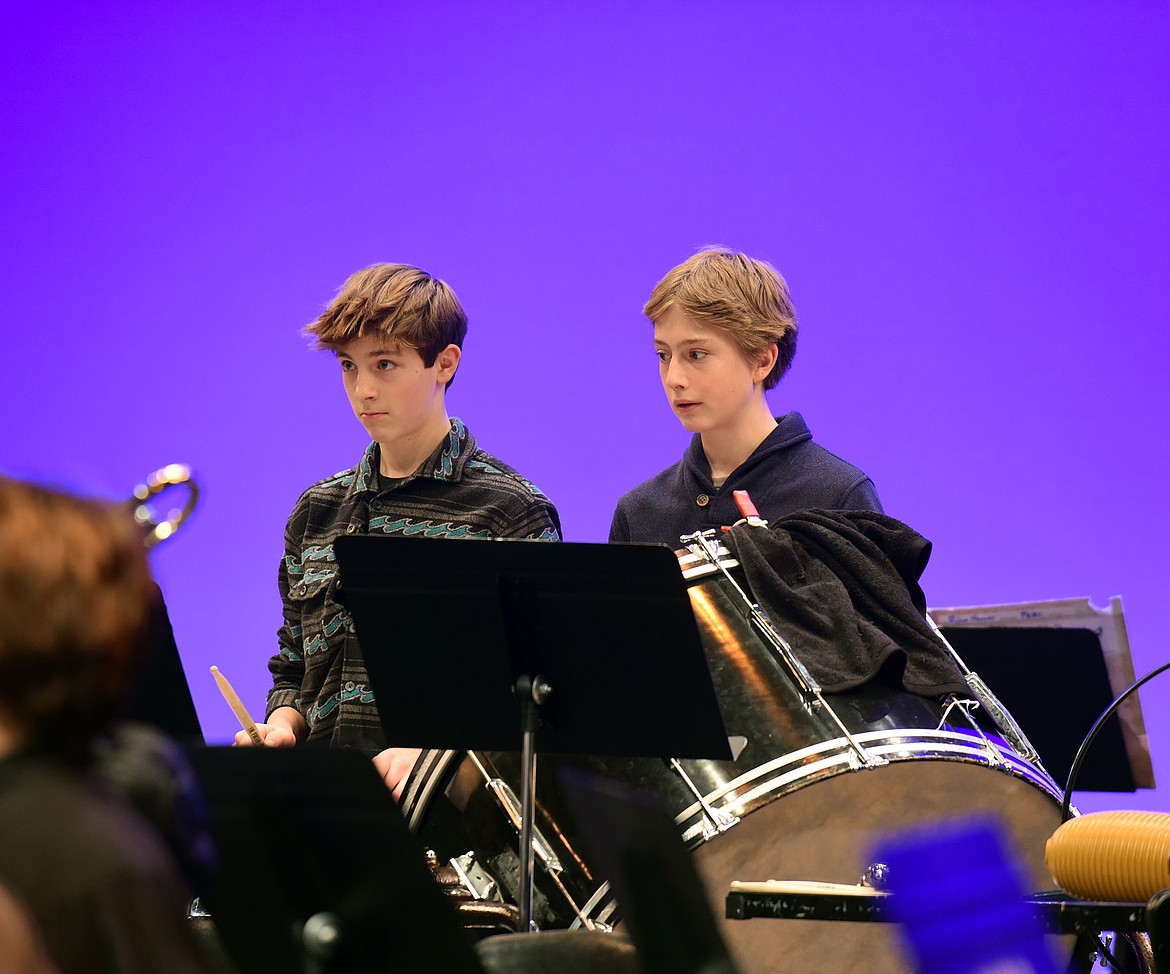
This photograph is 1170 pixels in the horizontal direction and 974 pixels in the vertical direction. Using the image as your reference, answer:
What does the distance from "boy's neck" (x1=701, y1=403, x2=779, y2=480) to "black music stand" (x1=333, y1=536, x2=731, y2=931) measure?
3.78ft

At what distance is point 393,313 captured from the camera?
3.21m

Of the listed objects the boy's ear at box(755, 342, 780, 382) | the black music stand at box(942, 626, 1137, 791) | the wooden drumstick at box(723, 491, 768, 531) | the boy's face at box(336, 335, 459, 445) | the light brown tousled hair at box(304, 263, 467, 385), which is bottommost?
the black music stand at box(942, 626, 1137, 791)

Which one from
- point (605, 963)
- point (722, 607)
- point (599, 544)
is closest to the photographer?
point (605, 963)

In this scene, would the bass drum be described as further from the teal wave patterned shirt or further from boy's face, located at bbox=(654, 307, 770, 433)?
boy's face, located at bbox=(654, 307, 770, 433)

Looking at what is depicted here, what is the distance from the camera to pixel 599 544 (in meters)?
2.17

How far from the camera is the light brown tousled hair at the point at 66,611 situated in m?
1.14

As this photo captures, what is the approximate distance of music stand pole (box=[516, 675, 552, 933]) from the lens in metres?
2.29

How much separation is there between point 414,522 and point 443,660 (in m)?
0.85

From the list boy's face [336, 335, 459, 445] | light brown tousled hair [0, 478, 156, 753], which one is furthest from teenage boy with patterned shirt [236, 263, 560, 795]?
light brown tousled hair [0, 478, 156, 753]

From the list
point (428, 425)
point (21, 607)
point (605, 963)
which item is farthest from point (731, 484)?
point (21, 607)

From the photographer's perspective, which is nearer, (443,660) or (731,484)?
(443,660)

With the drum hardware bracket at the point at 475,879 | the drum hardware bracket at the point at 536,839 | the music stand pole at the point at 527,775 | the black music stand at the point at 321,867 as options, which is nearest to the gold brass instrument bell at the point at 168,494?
the black music stand at the point at 321,867

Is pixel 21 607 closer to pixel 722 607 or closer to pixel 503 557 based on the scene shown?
pixel 503 557

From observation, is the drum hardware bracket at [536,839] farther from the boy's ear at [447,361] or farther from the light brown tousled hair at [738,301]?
the light brown tousled hair at [738,301]
